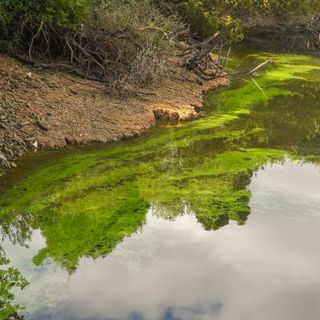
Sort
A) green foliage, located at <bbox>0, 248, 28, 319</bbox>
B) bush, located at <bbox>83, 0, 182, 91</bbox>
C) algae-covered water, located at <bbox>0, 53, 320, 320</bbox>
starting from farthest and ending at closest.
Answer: bush, located at <bbox>83, 0, 182, 91</bbox> < algae-covered water, located at <bbox>0, 53, 320, 320</bbox> < green foliage, located at <bbox>0, 248, 28, 319</bbox>

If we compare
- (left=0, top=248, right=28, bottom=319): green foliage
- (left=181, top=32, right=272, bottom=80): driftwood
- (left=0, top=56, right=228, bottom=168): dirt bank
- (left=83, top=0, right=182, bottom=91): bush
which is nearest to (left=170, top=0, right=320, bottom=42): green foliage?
(left=181, top=32, right=272, bottom=80): driftwood

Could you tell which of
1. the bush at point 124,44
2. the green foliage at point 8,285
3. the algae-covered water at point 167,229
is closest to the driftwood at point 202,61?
the bush at point 124,44

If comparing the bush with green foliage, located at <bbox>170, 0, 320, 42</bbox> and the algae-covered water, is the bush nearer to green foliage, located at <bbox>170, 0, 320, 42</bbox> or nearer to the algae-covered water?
the algae-covered water

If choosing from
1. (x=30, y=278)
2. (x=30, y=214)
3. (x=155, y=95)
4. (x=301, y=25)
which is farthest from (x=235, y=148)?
(x=301, y=25)

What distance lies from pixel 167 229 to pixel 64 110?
3.68 meters

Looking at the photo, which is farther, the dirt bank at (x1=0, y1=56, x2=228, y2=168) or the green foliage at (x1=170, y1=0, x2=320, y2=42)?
the green foliage at (x1=170, y1=0, x2=320, y2=42)

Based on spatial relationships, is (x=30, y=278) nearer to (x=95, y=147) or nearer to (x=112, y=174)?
(x=112, y=174)

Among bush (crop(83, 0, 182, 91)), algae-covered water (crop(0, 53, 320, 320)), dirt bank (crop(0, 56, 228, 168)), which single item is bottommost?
algae-covered water (crop(0, 53, 320, 320))

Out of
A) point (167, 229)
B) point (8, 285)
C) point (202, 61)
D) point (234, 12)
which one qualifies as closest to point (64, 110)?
point (167, 229)

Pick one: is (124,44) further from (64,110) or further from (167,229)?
(167,229)

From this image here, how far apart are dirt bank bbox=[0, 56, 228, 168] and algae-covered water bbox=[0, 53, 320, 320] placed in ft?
1.12

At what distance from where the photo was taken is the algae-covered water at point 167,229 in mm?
4926

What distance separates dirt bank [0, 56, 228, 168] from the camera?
8.32 meters

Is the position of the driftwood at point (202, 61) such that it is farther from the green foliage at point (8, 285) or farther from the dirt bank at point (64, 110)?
the green foliage at point (8, 285)
